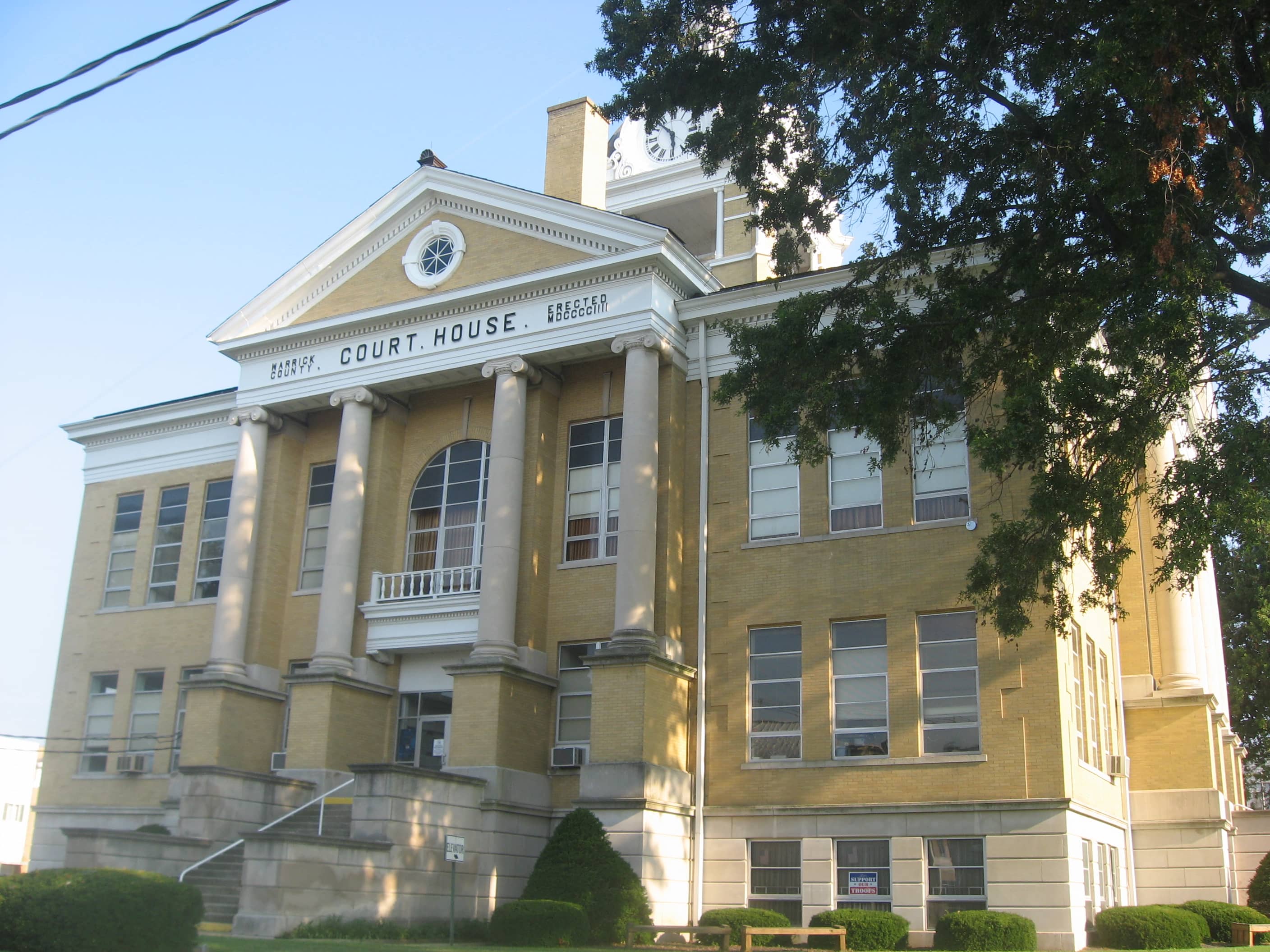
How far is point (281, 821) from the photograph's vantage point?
25.2 m

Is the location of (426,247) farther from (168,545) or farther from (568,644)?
(168,545)

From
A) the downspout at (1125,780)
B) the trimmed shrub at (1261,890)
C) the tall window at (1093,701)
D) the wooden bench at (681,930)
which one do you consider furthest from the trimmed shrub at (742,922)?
the trimmed shrub at (1261,890)

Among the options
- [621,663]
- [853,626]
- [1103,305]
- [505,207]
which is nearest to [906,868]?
[853,626]

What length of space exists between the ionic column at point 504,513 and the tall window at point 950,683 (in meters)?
8.17

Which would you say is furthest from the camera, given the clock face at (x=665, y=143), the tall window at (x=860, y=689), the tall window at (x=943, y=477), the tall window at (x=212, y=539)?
the clock face at (x=665, y=143)

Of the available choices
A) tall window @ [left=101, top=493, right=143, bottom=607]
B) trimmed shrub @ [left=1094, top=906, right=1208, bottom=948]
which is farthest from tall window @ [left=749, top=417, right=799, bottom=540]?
tall window @ [left=101, top=493, right=143, bottom=607]

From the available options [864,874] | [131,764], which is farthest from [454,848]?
[131,764]

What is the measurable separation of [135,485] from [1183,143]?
1146 inches

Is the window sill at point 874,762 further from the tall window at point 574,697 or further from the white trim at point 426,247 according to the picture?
the white trim at point 426,247

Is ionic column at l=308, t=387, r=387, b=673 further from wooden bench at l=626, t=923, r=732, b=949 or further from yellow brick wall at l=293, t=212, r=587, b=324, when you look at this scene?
wooden bench at l=626, t=923, r=732, b=949

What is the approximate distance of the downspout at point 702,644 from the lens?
24.5 meters

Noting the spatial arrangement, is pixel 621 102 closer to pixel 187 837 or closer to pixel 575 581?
pixel 575 581

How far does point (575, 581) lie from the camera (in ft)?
90.2

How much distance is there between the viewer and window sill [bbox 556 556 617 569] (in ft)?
89.1
